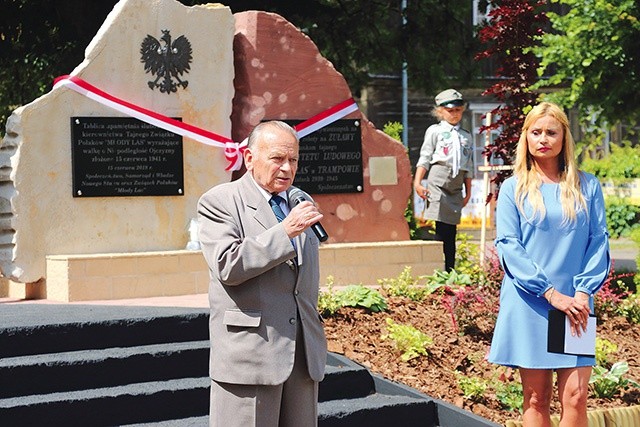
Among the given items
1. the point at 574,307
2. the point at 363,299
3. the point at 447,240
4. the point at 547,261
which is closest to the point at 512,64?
the point at 447,240

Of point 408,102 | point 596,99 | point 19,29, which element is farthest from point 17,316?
point 408,102

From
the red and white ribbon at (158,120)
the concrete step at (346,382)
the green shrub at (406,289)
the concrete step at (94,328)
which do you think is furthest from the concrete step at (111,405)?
the red and white ribbon at (158,120)

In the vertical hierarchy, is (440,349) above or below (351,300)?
below

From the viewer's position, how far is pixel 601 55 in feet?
54.3

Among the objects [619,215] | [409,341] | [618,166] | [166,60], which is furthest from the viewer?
[618,166]

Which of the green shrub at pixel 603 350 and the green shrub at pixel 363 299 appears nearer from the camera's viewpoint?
the green shrub at pixel 603 350

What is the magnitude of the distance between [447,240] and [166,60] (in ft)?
10.3

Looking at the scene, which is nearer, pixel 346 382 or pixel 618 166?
pixel 346 382

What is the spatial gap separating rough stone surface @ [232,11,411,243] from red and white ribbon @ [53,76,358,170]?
0.35 ft

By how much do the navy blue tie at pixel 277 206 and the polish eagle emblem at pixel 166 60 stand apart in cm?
619

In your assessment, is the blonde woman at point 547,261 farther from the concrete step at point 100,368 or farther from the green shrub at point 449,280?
the green shrub at point 449,280

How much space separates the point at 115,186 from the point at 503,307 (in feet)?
17.8

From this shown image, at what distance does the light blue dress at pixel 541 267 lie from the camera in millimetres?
5816

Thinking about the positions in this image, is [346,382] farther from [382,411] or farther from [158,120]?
[158,120]
